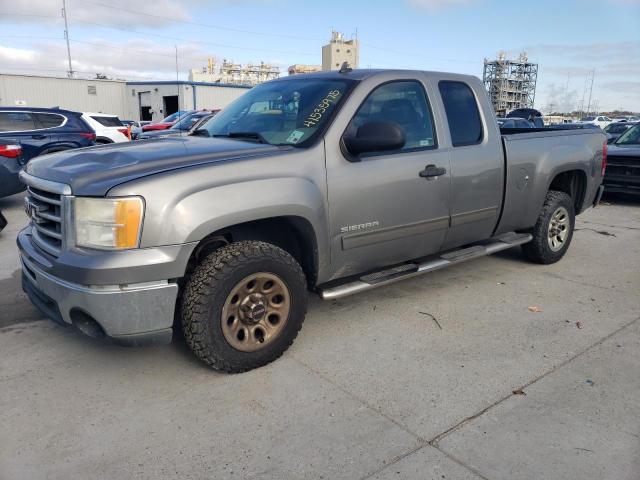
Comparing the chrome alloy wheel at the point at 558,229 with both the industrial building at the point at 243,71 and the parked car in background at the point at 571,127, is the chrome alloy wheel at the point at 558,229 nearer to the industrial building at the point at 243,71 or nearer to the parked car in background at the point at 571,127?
the parked car in background at the point at 571,127

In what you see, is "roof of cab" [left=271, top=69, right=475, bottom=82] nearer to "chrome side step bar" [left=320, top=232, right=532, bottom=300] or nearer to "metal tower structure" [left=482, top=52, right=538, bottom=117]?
"chrome side step bar" [left=320, top=232, right=532, bottom=300]

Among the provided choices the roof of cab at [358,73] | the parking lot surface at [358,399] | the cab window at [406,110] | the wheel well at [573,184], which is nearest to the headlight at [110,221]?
the parking lot surface at [358,399]

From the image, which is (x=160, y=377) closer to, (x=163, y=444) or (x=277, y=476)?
(x=163, y=444)

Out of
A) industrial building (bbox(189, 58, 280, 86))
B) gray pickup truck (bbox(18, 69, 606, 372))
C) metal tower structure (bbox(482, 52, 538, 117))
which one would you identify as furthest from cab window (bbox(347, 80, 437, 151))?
industrial building (bbox(189, 58, 280, 86))

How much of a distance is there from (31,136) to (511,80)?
99.2m

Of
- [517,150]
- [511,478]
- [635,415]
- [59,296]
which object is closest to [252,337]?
[59,296]

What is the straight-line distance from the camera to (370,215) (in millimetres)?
3654

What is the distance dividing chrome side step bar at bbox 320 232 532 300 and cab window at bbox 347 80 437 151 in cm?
95

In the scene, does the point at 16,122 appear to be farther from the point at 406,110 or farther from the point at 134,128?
the point at 134,128

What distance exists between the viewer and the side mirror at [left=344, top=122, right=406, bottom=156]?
133 inches

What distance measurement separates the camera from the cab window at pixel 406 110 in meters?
3.80

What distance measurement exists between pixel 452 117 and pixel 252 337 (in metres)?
2.46

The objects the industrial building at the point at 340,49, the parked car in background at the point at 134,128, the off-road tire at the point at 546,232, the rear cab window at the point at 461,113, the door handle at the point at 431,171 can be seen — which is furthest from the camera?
the industrial building at the point at 340,49

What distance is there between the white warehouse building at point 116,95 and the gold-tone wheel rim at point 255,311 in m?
33.8
